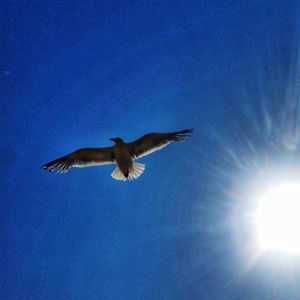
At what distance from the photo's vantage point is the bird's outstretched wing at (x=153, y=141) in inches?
519

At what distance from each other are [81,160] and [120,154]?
106 cm

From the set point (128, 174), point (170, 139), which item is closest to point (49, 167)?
point (128, 174)

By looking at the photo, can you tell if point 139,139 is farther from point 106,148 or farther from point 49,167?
point 49,167

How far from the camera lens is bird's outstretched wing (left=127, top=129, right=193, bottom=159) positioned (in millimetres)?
13188

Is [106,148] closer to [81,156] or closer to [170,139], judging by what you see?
[81,156]

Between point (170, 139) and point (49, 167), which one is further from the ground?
point (170, 139)

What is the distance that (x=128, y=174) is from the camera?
533 inches

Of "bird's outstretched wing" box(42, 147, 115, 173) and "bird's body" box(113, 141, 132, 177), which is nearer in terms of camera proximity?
"bird's body" box(113, 141, 132, 177)

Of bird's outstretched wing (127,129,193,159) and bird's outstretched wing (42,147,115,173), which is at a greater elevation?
bird's outstretched wing (127,129,193,159)

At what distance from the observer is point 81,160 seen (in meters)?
13.5

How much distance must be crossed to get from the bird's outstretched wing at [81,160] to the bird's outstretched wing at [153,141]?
627 millimetres

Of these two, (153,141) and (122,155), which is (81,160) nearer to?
(122,155)

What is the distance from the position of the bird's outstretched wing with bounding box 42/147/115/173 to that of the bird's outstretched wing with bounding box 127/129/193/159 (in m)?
0.63

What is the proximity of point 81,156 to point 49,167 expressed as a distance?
34.6 inches
